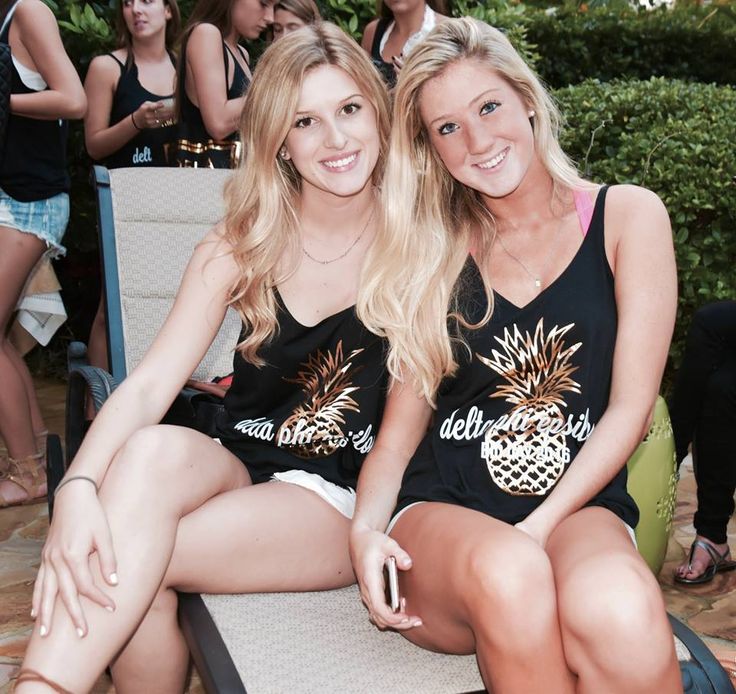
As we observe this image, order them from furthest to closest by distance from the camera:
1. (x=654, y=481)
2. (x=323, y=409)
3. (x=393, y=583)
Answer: (x=654, y=481)
(x=323, y=409)
(x=393, y=583)

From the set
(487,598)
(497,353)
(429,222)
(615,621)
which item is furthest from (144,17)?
(615,621)

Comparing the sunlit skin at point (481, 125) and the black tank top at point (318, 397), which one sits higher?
the sunlit skin at point (481, 125)

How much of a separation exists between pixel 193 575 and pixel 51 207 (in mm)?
2597

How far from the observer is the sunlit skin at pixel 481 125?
249cm

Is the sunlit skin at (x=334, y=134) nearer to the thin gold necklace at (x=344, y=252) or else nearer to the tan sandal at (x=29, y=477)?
the thin gold necklace at (x=344, y=252)

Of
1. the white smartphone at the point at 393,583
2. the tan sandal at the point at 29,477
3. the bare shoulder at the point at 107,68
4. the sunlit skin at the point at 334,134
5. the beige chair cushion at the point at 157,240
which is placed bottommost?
the tan sandal at the point at 29,477

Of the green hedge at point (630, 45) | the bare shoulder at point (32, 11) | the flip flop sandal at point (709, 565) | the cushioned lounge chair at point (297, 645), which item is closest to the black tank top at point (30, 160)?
the bare shoulder at point (32, 11)

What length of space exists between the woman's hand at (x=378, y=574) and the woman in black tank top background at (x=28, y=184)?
8.72 ft

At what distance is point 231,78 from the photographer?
454 cm

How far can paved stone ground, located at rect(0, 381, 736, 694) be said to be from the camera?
3.36 m

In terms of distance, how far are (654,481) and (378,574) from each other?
1318 mm

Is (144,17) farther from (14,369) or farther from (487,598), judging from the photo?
(487,598)

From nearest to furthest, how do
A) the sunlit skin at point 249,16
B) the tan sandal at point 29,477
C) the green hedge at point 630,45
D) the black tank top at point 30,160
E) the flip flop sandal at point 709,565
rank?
the flip flop sandal at point 709,565 → the black tank top at point 30,160 → the sunlit skin at point 249,16 → the tan sandal at point 29,477 → the green hedge at point 630,45

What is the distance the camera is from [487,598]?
6.41 ft
